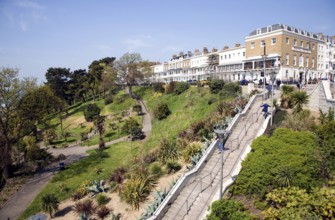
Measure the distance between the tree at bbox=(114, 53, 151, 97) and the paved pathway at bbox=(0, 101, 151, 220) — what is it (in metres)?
24.6

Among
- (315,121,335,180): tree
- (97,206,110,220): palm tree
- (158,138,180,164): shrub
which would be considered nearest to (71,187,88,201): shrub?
(97,206,110,220): palm tree

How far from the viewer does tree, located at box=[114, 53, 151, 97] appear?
54250 mm

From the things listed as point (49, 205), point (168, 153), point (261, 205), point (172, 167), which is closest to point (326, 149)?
point (261, 205)

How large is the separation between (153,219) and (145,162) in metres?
7.85

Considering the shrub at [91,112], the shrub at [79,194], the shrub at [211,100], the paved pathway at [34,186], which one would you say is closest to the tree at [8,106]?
the paved pathway at [34,186]

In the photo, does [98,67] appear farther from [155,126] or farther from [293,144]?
[293,144]

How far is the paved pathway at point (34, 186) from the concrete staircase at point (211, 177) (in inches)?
467

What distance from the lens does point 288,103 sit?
20750 mm

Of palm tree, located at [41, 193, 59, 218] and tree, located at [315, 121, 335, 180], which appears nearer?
tree, located at [315, 121, 335, 180]

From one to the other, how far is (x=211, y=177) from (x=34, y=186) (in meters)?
16.2

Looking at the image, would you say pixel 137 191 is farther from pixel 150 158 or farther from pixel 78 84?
pixel 78 84

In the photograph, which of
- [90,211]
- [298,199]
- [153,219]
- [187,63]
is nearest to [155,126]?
[90,211]

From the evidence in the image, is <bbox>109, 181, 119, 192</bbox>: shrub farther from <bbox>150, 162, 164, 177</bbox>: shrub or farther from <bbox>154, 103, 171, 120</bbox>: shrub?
<bbox>154, 103, 171, 120</bbox>: shrub

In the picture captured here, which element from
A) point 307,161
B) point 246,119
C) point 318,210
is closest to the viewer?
point 318,210
